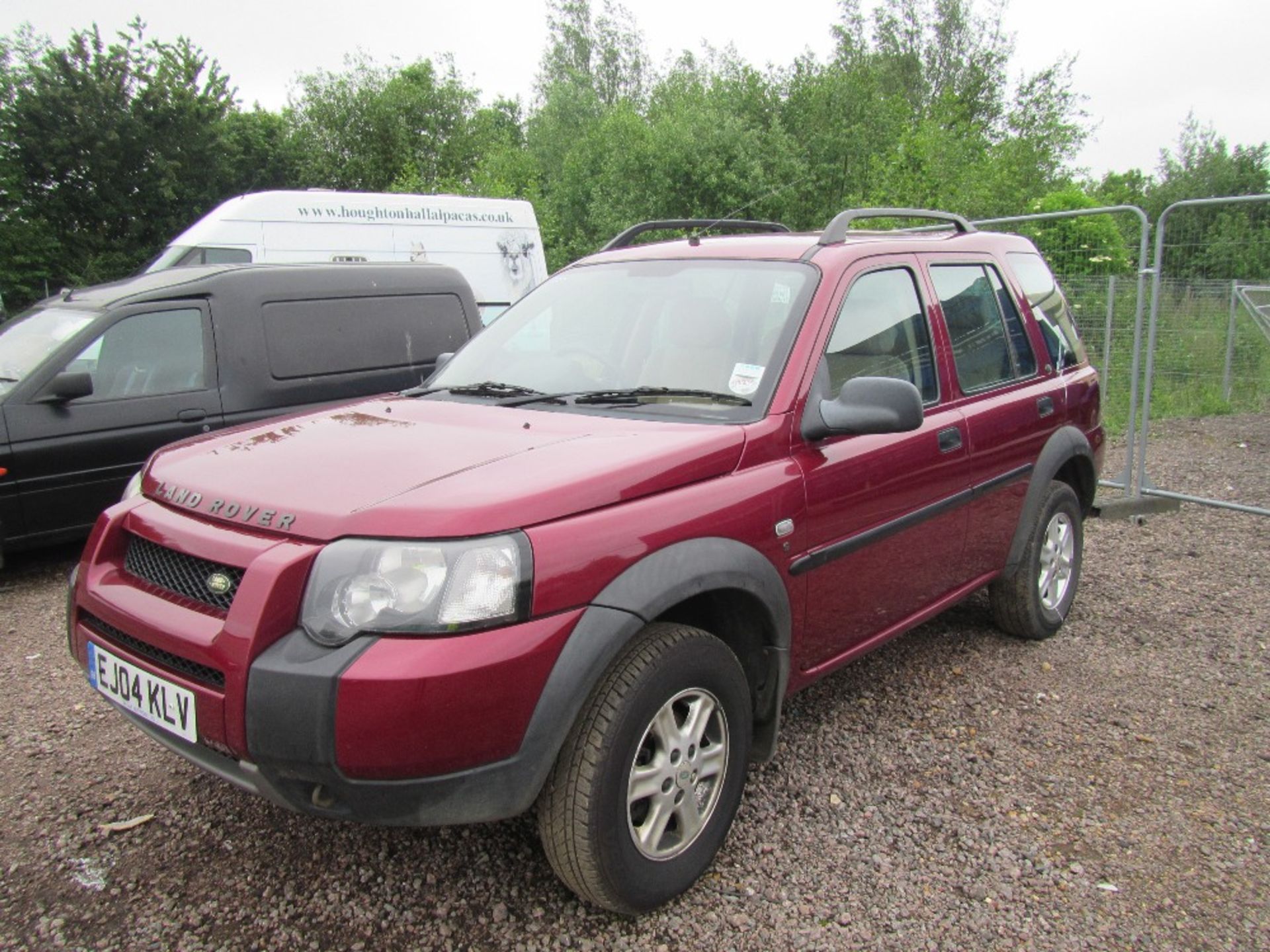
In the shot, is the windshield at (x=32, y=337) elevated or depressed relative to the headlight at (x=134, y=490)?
elevated

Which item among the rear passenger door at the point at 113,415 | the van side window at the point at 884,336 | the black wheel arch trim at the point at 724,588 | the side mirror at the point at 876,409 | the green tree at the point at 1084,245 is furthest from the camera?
the green tree at the point at 1084,245

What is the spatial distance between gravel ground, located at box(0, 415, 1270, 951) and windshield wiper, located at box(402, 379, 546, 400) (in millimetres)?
1376

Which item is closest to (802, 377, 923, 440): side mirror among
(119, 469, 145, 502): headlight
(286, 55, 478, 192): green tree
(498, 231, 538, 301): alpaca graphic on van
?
(119, 469, 145, 502): headlight

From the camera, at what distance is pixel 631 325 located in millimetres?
3320

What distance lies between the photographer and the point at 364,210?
1114 cm

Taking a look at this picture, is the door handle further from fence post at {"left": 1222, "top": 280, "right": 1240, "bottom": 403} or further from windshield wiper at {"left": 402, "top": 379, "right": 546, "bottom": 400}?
fence post at {"left": 1222, "top": 280, "right": 1240, "bottom": 403}

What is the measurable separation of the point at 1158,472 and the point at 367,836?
8251mm

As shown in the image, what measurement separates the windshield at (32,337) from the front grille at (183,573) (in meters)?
3.77

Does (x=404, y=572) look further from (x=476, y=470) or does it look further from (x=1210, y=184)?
(x=1210, y=184)

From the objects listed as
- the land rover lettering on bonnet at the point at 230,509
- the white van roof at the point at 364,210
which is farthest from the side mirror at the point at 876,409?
the white van roof at the point at 364,210

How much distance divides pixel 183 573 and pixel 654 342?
1620mm

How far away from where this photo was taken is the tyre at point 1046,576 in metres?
4.25

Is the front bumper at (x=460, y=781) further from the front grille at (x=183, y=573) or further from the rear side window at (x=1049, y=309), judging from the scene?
the rear side window at (x=1049, y=309)

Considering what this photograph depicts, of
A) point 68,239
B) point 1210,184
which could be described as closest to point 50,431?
point 68,239
